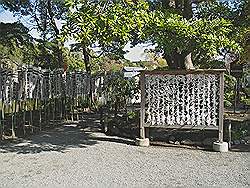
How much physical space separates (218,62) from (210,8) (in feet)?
13.0

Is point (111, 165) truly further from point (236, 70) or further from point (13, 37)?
point (236, 70)

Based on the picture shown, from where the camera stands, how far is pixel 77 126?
12.8 meters

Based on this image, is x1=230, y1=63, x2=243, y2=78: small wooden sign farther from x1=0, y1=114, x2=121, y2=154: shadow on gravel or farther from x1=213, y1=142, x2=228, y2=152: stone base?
x1=213, y1=142, x2=228, y2=152: stone base

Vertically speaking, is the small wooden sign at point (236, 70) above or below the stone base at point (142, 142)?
above

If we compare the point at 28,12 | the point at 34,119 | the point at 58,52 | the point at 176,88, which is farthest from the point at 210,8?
the point at 28,12

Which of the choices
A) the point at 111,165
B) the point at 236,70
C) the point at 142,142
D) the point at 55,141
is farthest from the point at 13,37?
the point at 236,70

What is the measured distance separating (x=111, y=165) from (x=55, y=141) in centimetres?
306

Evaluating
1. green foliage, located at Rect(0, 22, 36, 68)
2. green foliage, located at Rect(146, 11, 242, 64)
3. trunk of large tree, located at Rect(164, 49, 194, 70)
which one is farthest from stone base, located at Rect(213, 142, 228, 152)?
green foliage, located at Rect(0, 22, 36, 68)

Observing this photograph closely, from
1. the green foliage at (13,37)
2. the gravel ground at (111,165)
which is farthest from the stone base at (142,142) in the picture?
the green foliage at (13,37)

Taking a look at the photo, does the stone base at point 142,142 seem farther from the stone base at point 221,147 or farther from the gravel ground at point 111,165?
the stone base at point 221,147

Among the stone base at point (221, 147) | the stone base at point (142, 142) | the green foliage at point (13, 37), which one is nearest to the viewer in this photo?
the stone base at point (221, 147)

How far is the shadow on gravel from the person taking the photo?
29.2 feet

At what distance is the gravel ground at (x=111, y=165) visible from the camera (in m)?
6.15

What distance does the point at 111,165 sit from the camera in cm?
729
